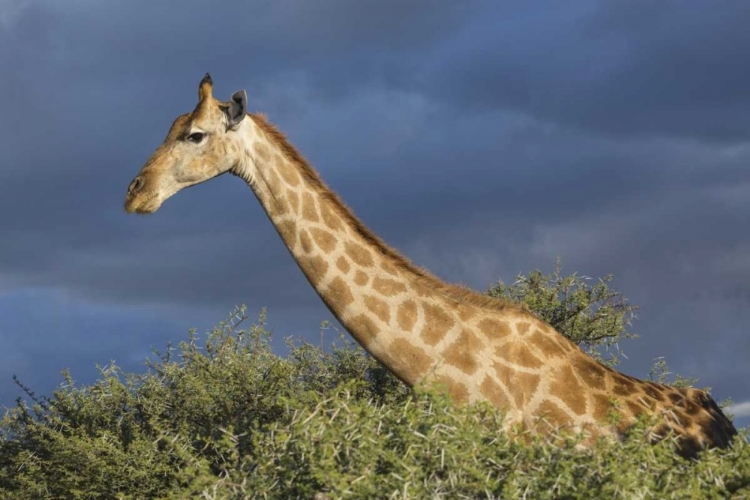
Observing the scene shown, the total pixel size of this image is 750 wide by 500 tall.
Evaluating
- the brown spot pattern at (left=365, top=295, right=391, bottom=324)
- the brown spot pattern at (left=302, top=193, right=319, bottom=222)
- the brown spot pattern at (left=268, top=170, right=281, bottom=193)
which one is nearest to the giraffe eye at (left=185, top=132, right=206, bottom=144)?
the brown spot pattern at (left=268, top=170, right=281, bottom=193)

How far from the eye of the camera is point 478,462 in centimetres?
653

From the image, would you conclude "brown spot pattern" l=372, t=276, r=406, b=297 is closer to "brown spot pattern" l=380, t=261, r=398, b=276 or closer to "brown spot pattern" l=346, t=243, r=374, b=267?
"brown spot pattern" l=380, t=261, r=398, b=276

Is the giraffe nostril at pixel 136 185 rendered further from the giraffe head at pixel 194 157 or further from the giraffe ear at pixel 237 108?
the giraffe ear at pixel 237 108

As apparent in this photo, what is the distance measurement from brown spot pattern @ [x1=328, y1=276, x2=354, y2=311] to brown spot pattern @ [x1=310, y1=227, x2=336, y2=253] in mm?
371

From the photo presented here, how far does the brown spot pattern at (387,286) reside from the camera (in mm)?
10758

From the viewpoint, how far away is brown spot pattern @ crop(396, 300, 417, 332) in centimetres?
1055

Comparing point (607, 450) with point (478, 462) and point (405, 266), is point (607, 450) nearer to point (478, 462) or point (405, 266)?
point (478, 462)

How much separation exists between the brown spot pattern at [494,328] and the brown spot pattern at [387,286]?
941 millimetres

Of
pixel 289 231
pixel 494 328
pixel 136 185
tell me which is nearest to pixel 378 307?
pixel 494 328

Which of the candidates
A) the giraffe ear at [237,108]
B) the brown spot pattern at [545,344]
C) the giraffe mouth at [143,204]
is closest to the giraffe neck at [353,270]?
the giraffe ear at [237,108]

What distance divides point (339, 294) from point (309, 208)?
1.11 m

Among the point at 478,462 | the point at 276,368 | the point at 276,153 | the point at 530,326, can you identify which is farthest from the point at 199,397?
the point at 478,462

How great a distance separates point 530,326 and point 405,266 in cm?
A: 152

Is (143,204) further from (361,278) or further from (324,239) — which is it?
(361,278)
